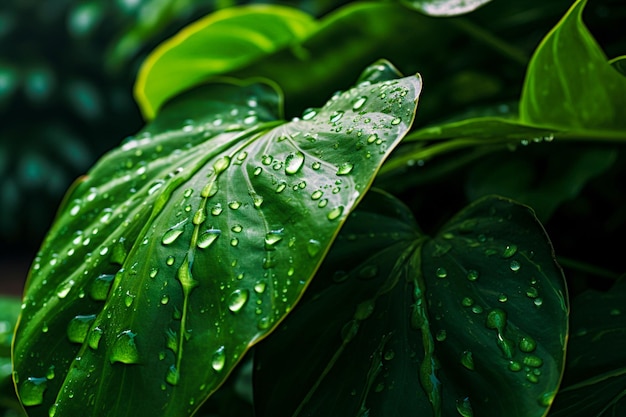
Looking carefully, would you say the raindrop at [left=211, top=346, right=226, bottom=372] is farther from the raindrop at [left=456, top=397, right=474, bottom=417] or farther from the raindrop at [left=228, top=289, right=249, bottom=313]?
the raindrop at [left=456, top=397, right=474, bottom=417]

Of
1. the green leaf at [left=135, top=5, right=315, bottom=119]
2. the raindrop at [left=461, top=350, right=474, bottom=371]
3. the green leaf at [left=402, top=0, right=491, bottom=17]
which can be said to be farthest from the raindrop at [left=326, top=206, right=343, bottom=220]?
the green leaf at [left=135, top=5, right=315, bottom=119]

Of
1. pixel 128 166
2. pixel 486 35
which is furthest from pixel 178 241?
pixel 486 35

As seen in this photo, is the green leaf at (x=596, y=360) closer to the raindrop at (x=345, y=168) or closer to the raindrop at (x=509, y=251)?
the raindrop at (x=509, y=251)

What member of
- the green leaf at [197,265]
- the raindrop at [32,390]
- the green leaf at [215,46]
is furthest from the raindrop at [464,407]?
the green leaf at [215,46]

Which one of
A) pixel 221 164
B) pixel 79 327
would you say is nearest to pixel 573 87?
pixel 221 164

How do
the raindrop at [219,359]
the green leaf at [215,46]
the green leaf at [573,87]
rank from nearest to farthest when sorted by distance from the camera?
the raindrop at [219,359], the green leaf at [573,87], the green leaf at [215,46]

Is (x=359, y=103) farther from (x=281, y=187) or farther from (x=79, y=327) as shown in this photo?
(x=79, y=327)
